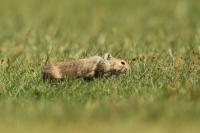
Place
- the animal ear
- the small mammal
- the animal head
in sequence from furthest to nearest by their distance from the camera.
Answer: the animal ear < the animal head < the small mammal

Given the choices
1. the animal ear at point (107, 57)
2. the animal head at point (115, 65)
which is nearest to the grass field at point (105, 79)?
the animal head at point (115, 65)

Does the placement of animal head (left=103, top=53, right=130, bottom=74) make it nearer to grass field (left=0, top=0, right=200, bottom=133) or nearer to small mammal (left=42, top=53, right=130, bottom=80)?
small mammal (left=42, top=53, right=130, bottom=80)

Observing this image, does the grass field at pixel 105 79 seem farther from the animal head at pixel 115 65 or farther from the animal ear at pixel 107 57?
the animal ear at pixel 107 57

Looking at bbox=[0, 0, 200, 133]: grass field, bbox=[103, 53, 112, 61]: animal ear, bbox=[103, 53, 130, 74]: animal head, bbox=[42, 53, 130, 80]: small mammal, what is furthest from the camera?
bbox=[103, 53, 112, 61]: animal ear

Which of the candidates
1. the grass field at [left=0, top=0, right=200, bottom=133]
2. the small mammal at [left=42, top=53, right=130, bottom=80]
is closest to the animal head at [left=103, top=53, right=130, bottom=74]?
the small mammal at [left=42, top=53, right=130, bottom=80]

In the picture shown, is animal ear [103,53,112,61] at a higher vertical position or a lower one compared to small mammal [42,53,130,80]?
higher

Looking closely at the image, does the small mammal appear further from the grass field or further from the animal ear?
the grass field

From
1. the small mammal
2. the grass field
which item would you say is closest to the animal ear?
the small mammal

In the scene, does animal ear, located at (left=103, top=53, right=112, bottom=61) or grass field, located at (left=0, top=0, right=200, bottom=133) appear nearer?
grass field, located at (left=0, top=0, right=200, bottom=133)
